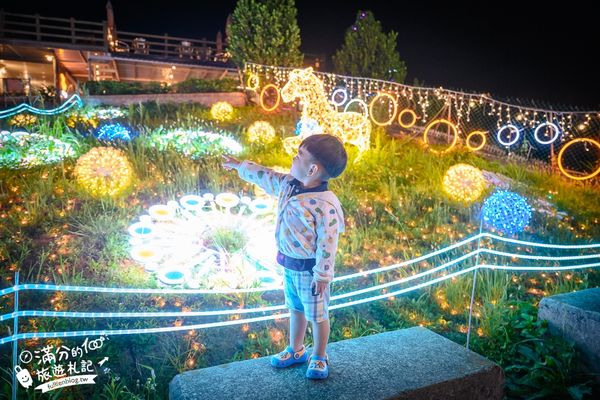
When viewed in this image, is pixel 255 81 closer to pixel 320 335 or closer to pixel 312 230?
pixel 312 230

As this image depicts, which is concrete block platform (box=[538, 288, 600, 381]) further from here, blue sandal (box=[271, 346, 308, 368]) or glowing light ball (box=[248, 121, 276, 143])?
glowing light ball (box=[248, 121, 276, 143])

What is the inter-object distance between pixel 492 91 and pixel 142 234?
1399cm

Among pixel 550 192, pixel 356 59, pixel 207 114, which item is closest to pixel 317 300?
pixel 550 192

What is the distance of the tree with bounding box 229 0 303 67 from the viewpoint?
42.9 feet

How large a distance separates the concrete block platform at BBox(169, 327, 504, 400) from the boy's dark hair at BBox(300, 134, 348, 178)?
120 centimetres

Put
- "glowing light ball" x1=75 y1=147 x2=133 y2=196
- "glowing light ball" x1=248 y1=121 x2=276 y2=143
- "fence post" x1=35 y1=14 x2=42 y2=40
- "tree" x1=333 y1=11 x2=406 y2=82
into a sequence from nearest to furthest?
1. "glowing light ball" x1=75 y1=147 x2=133 y2=196
2. "glowing light ball" x1=248 y1=121 x2=276 y2=143
3. "tree" x1=333 y1=11 x2=406 y2=82
4. "fence post" x1=35 y1=14 x2=42 y2=40

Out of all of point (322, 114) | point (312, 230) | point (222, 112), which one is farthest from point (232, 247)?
point (222, 112)

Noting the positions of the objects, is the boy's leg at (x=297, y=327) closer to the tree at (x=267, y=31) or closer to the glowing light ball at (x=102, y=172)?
the glowing light ball at (x=102, y=172)

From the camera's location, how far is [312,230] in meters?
2.38

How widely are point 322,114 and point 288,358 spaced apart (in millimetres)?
5860

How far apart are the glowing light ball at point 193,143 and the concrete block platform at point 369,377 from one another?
15.4 ft

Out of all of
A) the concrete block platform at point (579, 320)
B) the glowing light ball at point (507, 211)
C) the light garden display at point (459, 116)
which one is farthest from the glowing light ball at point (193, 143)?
the concrete block platform at point (579, 320)

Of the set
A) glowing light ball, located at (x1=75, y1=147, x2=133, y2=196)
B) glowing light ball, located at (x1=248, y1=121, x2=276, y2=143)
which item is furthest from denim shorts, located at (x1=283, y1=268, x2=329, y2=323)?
glowing light ball, located at (x1=248, y1=121, x2=276, y2=143)

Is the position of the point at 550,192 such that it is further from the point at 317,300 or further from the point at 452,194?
the point at 317,300
